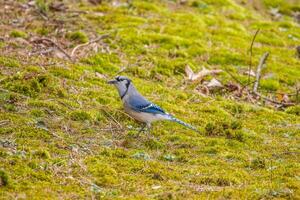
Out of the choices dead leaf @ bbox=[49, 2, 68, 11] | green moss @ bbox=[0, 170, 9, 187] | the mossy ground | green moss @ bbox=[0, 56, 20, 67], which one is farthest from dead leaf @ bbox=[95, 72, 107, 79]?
green moss @ bbox=[0, 170, 9, 187]

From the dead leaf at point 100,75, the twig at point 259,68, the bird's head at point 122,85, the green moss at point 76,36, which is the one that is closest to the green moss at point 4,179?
the bird's head at point 122,85

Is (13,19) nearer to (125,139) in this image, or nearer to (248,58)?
(248,58)

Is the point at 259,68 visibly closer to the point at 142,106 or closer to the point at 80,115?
the point at 142,106

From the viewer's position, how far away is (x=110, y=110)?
8414 millimetres

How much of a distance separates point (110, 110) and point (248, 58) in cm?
402

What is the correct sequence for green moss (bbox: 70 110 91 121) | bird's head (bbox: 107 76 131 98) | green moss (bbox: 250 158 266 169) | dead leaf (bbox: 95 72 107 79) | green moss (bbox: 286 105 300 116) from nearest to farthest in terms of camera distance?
green moss (bbox: 250 158 266 169)
green moss (bbox: 70 110 91 121)
bird's head (bbox: 107 76 131 98)
green moss (bbox: 286 105 300 116)
dead leaf (bbox: 95 72 107 79)

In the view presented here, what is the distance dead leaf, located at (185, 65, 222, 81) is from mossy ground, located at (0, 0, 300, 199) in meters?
0.12

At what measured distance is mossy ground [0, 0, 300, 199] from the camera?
20.4 feet

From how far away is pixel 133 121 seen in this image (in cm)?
838

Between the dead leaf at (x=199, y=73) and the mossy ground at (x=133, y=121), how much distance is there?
4.7 inches

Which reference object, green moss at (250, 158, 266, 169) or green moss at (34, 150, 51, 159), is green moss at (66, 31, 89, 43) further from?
green moss at (250, 158, 266, 169)

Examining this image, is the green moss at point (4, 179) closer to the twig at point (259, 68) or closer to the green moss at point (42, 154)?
the green moss at point (42, 154)

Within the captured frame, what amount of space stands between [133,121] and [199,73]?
2.50m

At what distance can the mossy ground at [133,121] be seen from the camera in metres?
6.22
